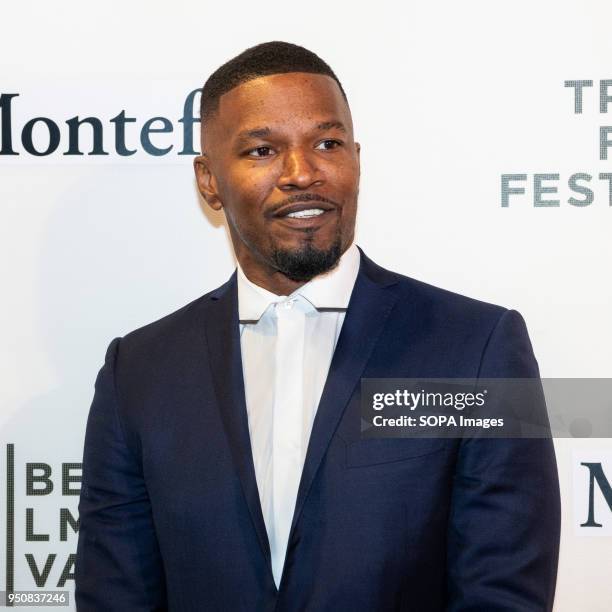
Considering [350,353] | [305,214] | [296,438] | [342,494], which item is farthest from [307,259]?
[342,494]

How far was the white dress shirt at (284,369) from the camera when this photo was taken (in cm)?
165

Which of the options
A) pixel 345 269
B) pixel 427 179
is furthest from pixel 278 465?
pixel 427 179

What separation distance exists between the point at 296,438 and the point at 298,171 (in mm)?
463

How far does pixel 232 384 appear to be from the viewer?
1699 millimetres

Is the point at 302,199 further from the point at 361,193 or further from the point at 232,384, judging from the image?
the point at 361,193

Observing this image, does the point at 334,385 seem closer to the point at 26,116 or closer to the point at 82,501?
the point at 82,501

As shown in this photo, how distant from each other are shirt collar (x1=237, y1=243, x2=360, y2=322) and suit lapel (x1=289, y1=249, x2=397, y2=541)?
26 mm

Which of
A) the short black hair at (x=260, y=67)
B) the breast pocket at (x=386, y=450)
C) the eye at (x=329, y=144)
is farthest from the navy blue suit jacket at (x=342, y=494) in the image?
the short black hair at (x=260, y=67)

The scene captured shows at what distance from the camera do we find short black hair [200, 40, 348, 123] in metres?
1.78

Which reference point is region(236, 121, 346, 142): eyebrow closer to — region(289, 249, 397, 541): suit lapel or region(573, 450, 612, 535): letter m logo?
region(289, 249, 397, 541): suit lapel

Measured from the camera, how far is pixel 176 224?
7.16 feet

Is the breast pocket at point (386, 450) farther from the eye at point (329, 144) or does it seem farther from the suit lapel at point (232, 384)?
the eye at point (329, 144)

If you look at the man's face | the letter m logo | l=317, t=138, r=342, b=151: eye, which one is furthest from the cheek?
the letter m logo

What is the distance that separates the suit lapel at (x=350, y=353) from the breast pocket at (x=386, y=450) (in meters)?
0.05
